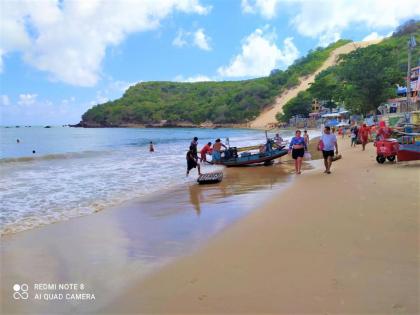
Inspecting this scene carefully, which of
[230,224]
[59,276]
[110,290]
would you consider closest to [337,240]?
[230,224]

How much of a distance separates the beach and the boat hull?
8457 millimetres

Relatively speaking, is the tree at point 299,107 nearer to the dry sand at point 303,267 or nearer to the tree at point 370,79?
the tree at point 370,79

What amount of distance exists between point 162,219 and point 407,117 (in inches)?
1042

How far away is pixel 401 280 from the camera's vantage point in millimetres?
3904

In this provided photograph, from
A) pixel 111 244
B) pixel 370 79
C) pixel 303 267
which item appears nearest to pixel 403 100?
pixel 370 79

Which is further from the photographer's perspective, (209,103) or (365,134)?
(209,103)

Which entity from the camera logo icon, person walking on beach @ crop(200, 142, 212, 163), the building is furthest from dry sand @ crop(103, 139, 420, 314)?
the building

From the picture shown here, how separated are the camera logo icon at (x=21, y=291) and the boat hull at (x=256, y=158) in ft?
45.5

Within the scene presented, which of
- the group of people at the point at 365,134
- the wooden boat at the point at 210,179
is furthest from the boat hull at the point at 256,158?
the wooden boat at the point at 210,179

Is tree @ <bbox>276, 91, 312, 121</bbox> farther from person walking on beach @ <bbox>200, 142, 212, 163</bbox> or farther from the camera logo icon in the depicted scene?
the camera logo icon

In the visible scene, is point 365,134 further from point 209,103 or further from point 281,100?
point 209,103

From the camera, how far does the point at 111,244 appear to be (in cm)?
625

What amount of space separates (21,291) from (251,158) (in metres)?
14.1

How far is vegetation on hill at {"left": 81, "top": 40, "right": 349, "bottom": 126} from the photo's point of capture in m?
145
